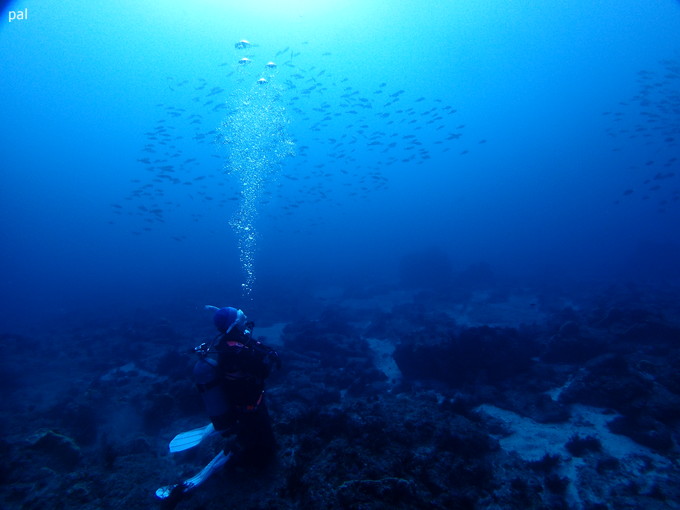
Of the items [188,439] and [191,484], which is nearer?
[191,484]

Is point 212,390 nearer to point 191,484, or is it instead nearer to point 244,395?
point 244,395

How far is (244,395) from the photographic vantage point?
3430 mm

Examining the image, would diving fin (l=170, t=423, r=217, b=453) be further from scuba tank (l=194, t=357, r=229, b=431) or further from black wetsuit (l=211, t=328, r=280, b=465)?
scuba tank (l=194, t=357, r=229, b=431)

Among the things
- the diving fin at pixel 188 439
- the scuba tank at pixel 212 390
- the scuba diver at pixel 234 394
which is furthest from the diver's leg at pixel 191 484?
the scuba tank at pixel 212 390

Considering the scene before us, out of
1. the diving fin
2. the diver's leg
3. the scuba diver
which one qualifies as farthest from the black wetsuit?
the diving fin

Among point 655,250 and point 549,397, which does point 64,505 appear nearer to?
point 549,397

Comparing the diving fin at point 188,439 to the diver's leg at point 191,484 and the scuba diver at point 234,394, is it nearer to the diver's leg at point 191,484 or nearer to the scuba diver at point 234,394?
the scuba diver at point 234,394

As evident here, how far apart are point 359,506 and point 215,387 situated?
181 centimetres

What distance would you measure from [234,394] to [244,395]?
0.11m

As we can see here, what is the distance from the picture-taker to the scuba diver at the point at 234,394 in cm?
337

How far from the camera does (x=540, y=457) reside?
5375 millimetres

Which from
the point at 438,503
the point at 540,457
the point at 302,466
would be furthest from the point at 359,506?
the point at 540,457

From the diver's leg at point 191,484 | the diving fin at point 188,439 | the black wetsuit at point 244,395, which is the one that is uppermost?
the black wetsuit at point 244,395

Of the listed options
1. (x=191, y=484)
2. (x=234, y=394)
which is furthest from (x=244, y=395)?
(x=191, y=484)
